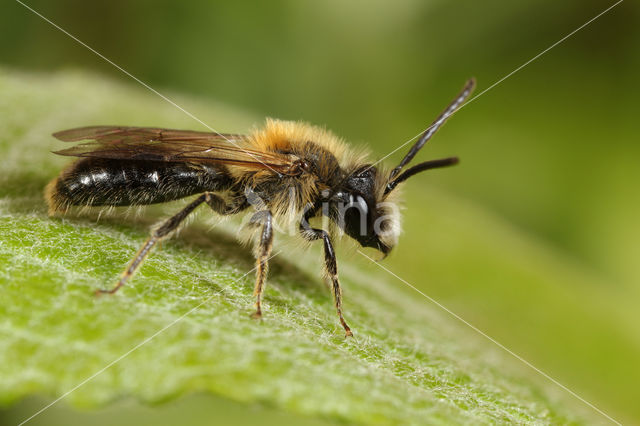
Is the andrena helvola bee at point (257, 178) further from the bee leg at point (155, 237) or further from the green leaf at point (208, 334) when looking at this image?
the green leaf at point (208, 334)

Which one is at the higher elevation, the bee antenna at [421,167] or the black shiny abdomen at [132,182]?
the bee antenna at [421,167]

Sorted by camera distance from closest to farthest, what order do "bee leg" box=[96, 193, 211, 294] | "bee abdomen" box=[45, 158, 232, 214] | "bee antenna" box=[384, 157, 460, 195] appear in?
"bee leg" box=[96, 193, 211, 294]
"bee antenna" box=[384, 157, 460, 195]
"bee abdomen" box=[45, 158, 232, 214]

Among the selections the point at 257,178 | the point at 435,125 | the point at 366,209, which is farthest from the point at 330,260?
the point at 435,125

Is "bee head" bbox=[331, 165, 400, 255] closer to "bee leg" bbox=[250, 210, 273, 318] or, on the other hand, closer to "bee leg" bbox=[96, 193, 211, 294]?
"bee leg" bbox=[250, 210, 273, 318]

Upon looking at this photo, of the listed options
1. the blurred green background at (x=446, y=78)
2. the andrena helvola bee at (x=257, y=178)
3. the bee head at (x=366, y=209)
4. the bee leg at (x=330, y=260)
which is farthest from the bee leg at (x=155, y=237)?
the blurred green background at (x=446, y=78)

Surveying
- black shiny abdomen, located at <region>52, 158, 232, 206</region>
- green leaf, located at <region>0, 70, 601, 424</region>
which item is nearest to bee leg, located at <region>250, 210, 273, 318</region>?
green leaf, located at <region>0, 70, 601, 424</region>

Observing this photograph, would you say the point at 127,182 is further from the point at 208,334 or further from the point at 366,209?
the point at 208,334

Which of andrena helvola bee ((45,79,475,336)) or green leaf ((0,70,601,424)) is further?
andrena helvola bee ((45,79,475,336))
